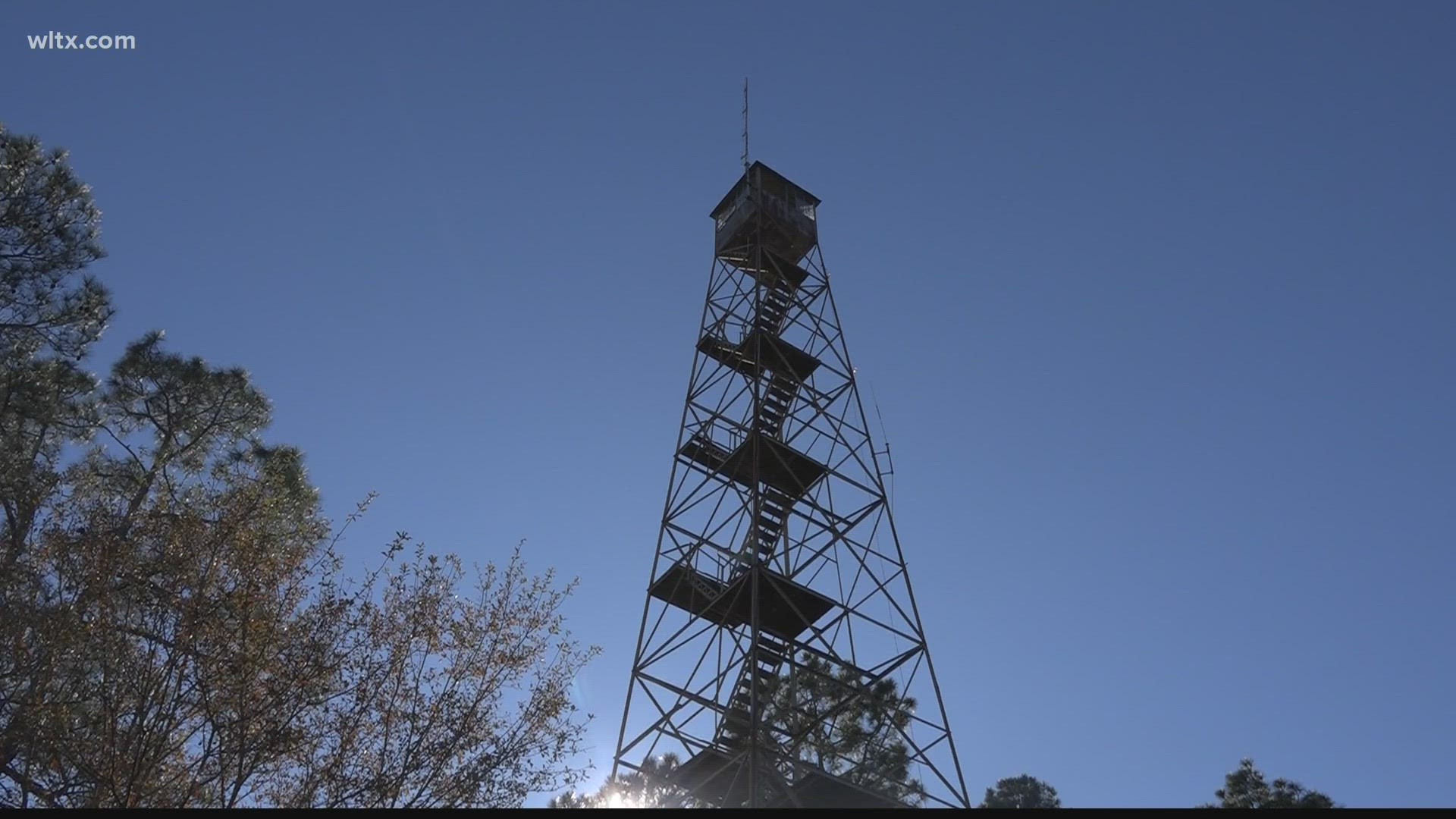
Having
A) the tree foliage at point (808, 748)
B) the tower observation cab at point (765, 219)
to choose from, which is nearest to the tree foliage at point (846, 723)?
the tree foliage at point (808, 748)

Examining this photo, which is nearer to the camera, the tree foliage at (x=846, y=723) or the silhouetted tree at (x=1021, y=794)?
the tree foliage at (x=846, y=723)

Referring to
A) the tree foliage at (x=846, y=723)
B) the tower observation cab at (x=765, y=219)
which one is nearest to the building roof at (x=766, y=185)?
the tower observation cab at (x=765, y=219)

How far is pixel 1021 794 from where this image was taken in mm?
39969

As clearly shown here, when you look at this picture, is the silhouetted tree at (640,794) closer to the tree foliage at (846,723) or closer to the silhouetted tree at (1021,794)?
the tree foliage at (846,723)

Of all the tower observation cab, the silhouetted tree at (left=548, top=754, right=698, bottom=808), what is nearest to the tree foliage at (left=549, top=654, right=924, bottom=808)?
the silhouetted tree at (left=548, top=754, right=698, bottom=808)

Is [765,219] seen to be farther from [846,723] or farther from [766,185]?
[846,723]

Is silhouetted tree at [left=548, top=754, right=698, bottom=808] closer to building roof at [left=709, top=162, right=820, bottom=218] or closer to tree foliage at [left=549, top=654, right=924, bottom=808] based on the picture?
tree foliage at [left=549, top=654, right=924, bottom=808]

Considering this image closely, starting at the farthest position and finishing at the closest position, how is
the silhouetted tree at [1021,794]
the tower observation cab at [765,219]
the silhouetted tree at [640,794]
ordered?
the silhouetted tree at [1021,794] < the tower observation cab at [765,219] < the silhouetted tree at [640,794]

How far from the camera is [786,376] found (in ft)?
74.1

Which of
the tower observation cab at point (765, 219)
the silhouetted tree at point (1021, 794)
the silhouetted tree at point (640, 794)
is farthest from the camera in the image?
the silhouetted tree at point (1021, 794)

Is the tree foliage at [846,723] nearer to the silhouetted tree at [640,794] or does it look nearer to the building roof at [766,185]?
the silhouetted tree at [640,794]

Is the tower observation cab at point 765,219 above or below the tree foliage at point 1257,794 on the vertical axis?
above

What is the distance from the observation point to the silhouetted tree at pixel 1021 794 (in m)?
38.6

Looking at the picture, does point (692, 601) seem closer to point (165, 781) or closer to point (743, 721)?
point (743, 721)
